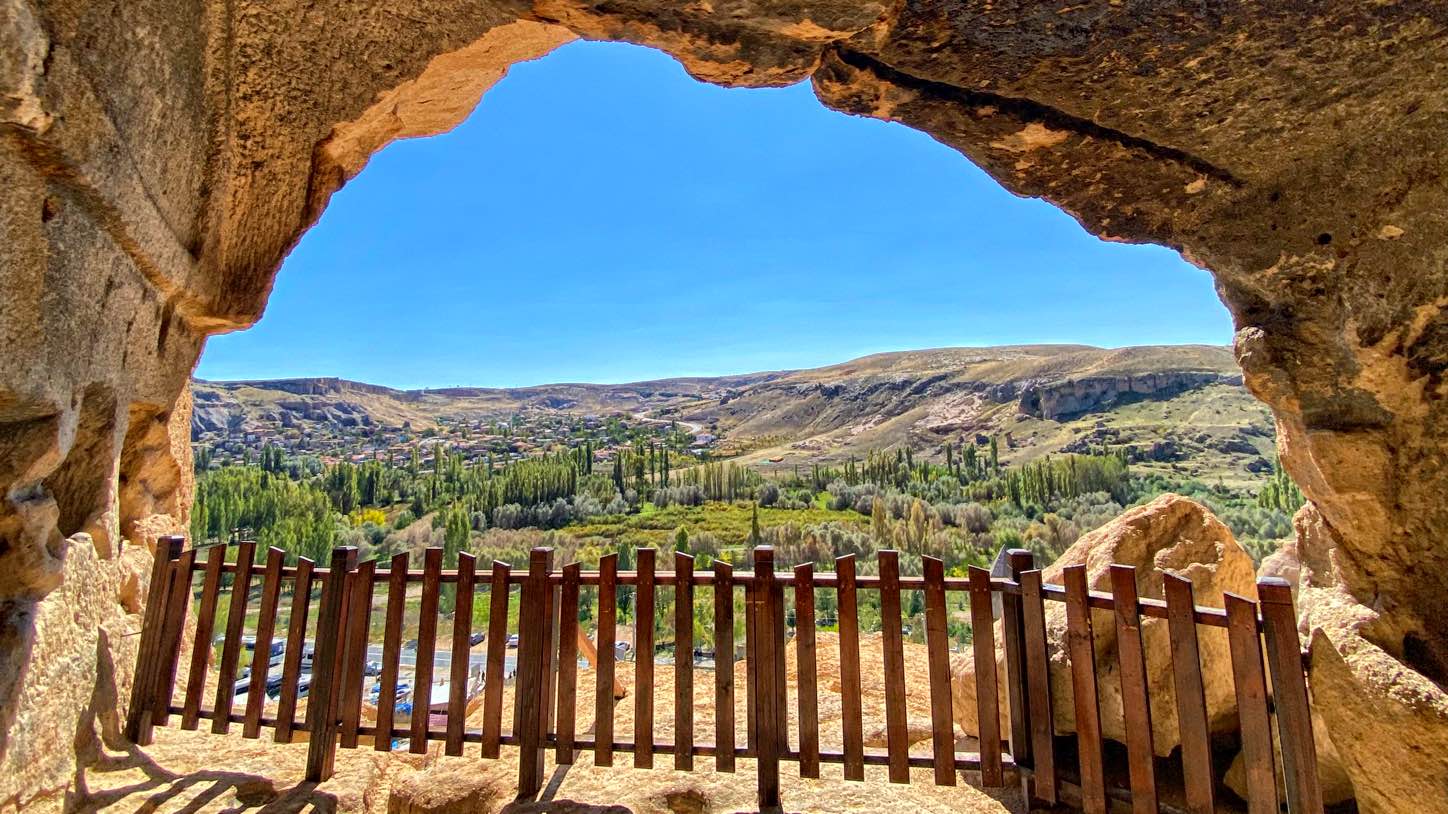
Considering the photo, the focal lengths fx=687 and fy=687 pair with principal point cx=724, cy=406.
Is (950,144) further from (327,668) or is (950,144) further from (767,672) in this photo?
(327,668)

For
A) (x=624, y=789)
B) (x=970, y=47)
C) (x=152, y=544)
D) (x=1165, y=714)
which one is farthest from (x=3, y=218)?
(x=1165, y=714)

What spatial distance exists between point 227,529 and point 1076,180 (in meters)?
58.8

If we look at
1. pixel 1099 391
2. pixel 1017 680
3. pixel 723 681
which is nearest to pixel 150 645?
pixel 723 681

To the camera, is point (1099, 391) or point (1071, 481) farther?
point (1099, 391)

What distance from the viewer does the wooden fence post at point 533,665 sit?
4418 mm

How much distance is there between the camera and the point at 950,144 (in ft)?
15.2

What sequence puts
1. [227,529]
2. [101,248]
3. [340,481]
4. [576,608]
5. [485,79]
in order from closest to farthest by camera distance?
[101,248] → [576,608] → [485,79] → [227,529] → [340,481]

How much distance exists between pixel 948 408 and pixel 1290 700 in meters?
119

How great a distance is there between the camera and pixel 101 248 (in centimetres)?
367

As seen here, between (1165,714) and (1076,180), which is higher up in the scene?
(1076,180)

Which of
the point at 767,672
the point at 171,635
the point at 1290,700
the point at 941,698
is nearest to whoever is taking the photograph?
the point at 1290,700

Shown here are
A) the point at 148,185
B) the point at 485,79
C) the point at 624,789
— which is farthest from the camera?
the point at 485,79

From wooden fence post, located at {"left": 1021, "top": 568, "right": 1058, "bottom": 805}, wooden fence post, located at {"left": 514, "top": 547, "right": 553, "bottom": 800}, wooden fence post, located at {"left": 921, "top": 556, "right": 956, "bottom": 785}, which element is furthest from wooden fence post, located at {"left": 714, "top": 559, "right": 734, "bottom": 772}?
wooden fence post, located at {"left": 1021, "top": 568, "right": 1058, "bottom": 805}

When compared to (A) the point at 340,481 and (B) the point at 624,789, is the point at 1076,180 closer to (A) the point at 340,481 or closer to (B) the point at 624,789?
(B) the point at 624,789
